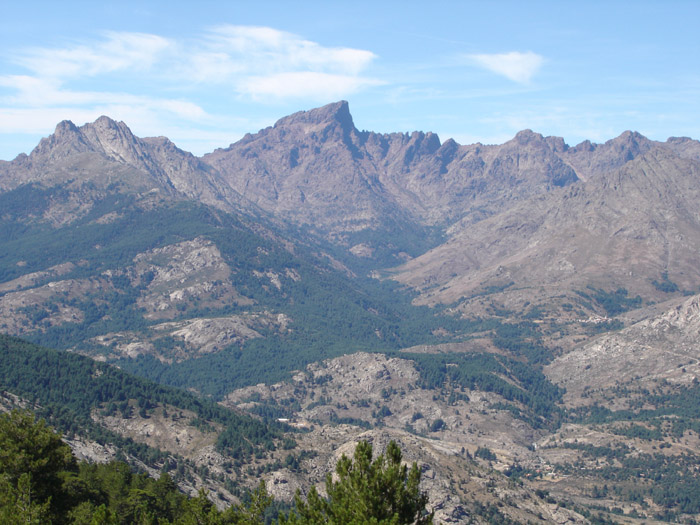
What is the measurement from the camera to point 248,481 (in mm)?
197500

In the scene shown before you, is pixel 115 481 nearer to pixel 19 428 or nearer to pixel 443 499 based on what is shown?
pixel 19 428

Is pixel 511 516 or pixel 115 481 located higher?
pixel 115 481

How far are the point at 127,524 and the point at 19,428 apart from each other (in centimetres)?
3604

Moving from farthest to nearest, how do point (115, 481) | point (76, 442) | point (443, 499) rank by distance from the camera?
point (443, 499) < point (76, 442) < point (115, 481)

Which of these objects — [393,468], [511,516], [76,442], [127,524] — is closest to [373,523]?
[393,468]

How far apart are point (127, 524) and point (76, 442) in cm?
7683

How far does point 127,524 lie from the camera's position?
110 metres

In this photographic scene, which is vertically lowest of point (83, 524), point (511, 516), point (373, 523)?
point (511, 516)

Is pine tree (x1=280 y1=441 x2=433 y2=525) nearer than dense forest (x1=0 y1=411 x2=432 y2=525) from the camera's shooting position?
Yes

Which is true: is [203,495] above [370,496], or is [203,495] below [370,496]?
below

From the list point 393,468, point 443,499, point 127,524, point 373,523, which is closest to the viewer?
point 373,523

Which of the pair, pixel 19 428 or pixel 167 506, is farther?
pixel 167 506

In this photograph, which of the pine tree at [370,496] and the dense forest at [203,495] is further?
the dense forest at [203,495]

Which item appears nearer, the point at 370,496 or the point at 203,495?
the point at 370,496
